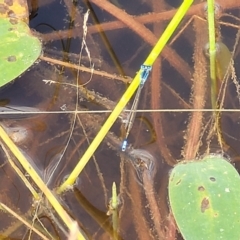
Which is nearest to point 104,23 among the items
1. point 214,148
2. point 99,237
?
point 214,148

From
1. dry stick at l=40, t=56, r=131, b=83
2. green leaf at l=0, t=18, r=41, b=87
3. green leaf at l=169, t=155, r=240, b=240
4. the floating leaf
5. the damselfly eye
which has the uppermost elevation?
the damselfly eye

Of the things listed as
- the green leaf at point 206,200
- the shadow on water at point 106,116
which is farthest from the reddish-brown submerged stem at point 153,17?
the green leaf at point 206,200

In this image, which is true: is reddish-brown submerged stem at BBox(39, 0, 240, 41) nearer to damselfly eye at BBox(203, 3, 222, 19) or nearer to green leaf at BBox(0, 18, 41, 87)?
damselfly eye at BBox(203, 3, 222, 19)

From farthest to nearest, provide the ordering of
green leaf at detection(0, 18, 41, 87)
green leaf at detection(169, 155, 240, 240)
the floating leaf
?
the floating leaf, green leaf at detection(0, 18, 41, 87), green leaf at detection(169, 155, 240, 240)

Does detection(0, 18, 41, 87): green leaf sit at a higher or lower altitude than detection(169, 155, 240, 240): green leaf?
higher

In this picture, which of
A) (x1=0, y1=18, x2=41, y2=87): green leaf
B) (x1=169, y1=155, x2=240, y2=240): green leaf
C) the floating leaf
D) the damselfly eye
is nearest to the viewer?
(x1=169, y1=155, x2=240, y2=240): green leaf

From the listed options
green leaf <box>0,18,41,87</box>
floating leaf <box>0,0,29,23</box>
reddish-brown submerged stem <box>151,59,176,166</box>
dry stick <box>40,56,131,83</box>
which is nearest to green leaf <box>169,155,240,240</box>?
reddish-brown submerged stem <box>151,59,176,166</box>

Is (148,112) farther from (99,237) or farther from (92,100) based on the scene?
(99,237)
